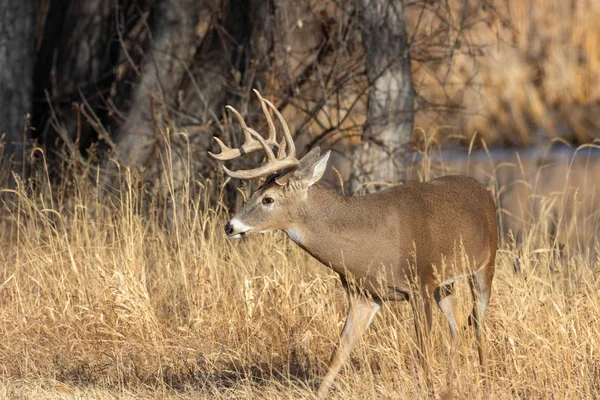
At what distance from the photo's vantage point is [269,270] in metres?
7.47

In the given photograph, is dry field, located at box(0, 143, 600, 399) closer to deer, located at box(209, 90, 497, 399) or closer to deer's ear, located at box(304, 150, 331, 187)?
deer, located at box(209, 90, 497, 399)

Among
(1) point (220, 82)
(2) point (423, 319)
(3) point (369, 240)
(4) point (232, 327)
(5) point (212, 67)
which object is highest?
(5) point (212, 67)

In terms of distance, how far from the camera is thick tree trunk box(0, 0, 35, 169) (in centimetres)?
1008

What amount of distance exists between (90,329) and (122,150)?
3.27m

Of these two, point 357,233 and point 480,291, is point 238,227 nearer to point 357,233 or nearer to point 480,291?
point 357,233

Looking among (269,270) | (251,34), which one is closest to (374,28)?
(251,34)

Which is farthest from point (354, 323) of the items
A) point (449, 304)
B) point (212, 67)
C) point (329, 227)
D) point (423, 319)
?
point (212, 67)

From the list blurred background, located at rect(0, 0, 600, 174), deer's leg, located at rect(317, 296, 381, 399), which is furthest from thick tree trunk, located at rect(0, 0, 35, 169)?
deer's leg, located at rect(317, 296, 381, 399)

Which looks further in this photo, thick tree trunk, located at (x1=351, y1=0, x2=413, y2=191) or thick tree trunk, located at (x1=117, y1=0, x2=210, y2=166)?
thick tree trunk, located at (x1=117, y1=0, x2=210, y2=166)

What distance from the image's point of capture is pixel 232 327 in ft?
22.2

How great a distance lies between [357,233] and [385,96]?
298cm

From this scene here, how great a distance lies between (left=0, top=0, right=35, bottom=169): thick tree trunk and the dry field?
2.38 metres

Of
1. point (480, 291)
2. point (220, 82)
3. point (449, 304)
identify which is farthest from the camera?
point (220, 82)

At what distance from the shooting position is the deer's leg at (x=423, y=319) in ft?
19.0
